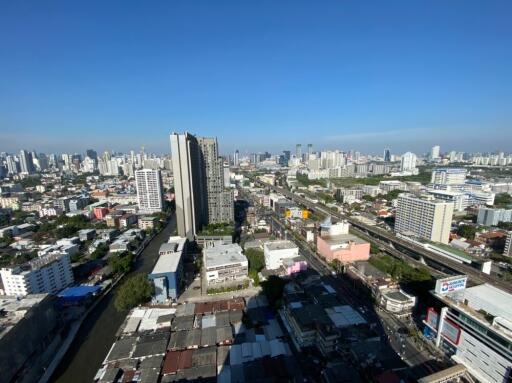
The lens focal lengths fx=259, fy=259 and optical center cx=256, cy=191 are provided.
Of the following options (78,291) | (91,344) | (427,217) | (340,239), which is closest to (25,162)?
(78,291)

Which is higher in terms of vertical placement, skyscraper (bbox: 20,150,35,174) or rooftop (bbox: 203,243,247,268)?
skyscraper (bbox: 20,150,35,174)

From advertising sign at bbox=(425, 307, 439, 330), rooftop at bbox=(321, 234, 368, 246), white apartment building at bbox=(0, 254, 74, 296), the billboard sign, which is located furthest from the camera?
rooftop at bbox=(321, 234, 368, 246)

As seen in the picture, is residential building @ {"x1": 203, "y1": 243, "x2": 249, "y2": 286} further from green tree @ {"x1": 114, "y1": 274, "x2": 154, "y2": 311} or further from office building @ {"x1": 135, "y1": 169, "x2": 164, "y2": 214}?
office building @ {"x1": 135, "y1": 169, "x2": 164, "y2": 214}

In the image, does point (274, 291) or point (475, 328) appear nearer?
point (475, 328)

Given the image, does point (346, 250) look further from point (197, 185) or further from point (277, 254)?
point (197, 185)

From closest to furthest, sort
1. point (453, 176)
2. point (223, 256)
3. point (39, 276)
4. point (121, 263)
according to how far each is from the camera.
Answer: point (39, 276)
point (223, 256)
point (121, 263)
point (453, 176)

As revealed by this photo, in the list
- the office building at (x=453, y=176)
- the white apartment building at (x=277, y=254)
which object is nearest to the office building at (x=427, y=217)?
the white apartment building at (x=277, y=254)

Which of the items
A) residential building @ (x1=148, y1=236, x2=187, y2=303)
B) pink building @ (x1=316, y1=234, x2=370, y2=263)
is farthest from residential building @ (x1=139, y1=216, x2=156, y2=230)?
pink building @ (x1=316, y1=234, x2=370, y2=263)
